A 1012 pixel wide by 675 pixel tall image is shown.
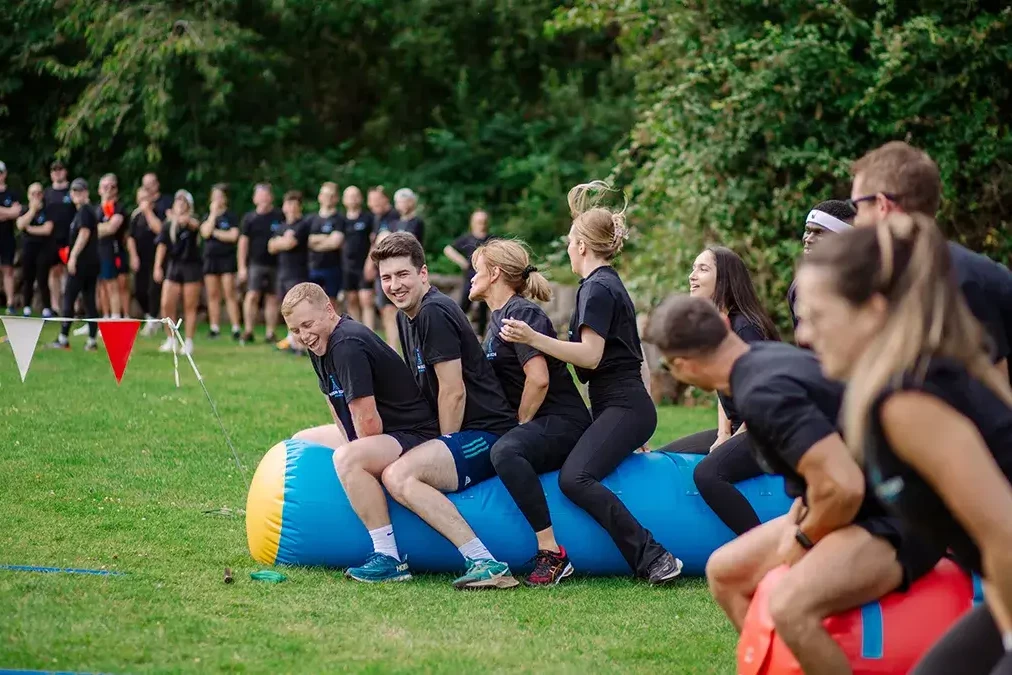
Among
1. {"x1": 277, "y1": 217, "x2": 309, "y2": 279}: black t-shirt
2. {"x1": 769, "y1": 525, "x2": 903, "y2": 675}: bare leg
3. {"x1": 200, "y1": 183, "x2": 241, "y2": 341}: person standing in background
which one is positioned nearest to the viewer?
{"x1": 769, "y1": 525, "x2": 903, "y2": 675}: bare leg

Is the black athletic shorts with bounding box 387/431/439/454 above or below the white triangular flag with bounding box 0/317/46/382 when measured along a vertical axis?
below

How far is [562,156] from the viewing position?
23281mm

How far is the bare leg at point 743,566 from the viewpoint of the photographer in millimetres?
4719

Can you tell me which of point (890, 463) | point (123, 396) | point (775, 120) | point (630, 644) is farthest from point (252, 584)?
point (775, 120)

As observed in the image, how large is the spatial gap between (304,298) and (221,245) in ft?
36.7

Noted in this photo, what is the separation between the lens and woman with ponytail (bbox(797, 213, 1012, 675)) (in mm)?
2930

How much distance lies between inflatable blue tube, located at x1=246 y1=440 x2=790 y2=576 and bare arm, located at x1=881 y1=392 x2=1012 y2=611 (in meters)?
3.58

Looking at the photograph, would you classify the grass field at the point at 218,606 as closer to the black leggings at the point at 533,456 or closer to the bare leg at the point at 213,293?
the black leggings at the point at 533,456

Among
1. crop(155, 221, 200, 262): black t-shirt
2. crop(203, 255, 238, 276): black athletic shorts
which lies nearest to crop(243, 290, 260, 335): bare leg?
crop(203, 255, 238, 276): black athletic shorts

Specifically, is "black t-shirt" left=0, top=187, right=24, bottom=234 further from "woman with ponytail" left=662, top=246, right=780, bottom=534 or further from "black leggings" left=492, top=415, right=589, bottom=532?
"woman with ponytail" left=662, top=246, right=780, bottom=534

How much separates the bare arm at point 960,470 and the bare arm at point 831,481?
0.92m

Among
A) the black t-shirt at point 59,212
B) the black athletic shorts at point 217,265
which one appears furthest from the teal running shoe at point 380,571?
the black t-shirt at point 59,212

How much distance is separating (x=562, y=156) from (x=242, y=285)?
6255 mm

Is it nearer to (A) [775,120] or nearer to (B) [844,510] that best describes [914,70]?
(A) [775,120]
